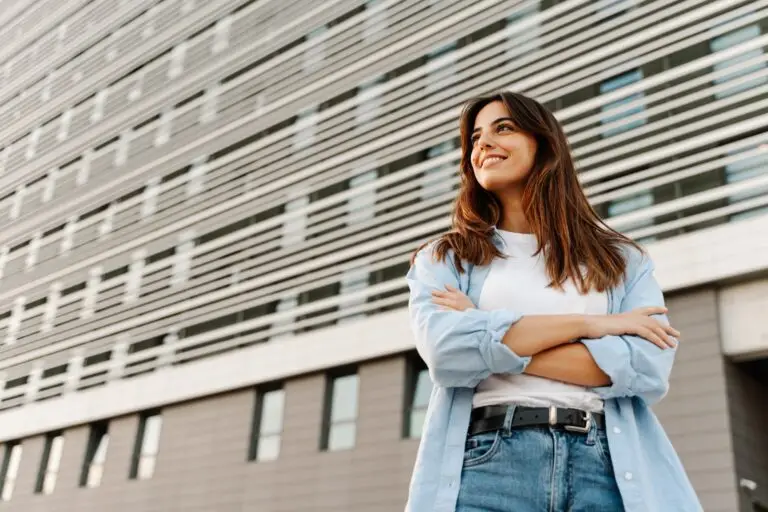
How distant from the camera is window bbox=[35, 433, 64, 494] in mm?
22859

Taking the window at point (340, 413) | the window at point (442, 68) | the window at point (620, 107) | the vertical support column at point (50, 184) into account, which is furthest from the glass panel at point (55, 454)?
the window at point (620, 107)

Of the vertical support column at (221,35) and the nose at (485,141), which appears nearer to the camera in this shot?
the nose at (485,141)

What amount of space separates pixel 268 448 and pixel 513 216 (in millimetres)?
16762

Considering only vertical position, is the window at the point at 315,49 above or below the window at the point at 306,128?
above

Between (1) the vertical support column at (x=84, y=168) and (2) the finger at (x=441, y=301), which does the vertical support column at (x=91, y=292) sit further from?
(2) the finger at (x=441, y=301)

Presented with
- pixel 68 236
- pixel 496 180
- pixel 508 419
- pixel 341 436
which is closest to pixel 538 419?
pixel 508 419

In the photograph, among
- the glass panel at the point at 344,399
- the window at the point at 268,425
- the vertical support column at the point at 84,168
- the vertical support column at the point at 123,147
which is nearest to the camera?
the glass panel at the point at 344,399

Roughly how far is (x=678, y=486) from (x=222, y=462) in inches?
703

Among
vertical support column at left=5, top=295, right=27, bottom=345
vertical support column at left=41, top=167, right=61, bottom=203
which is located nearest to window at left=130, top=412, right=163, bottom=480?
vertical support column at left=5, top=295, right=27, bottom=345

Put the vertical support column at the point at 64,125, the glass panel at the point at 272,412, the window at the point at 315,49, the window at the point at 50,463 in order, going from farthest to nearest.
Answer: the vertical support column at the point at 64,125
the window at the point at 50,463
the window at the point at 315,49
the glass panel at the point at 272,412

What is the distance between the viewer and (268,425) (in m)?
18.5

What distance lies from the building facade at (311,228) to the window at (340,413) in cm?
5

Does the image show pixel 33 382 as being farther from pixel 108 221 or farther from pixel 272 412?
pixel 272 412

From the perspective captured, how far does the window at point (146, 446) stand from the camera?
20.7 metres
